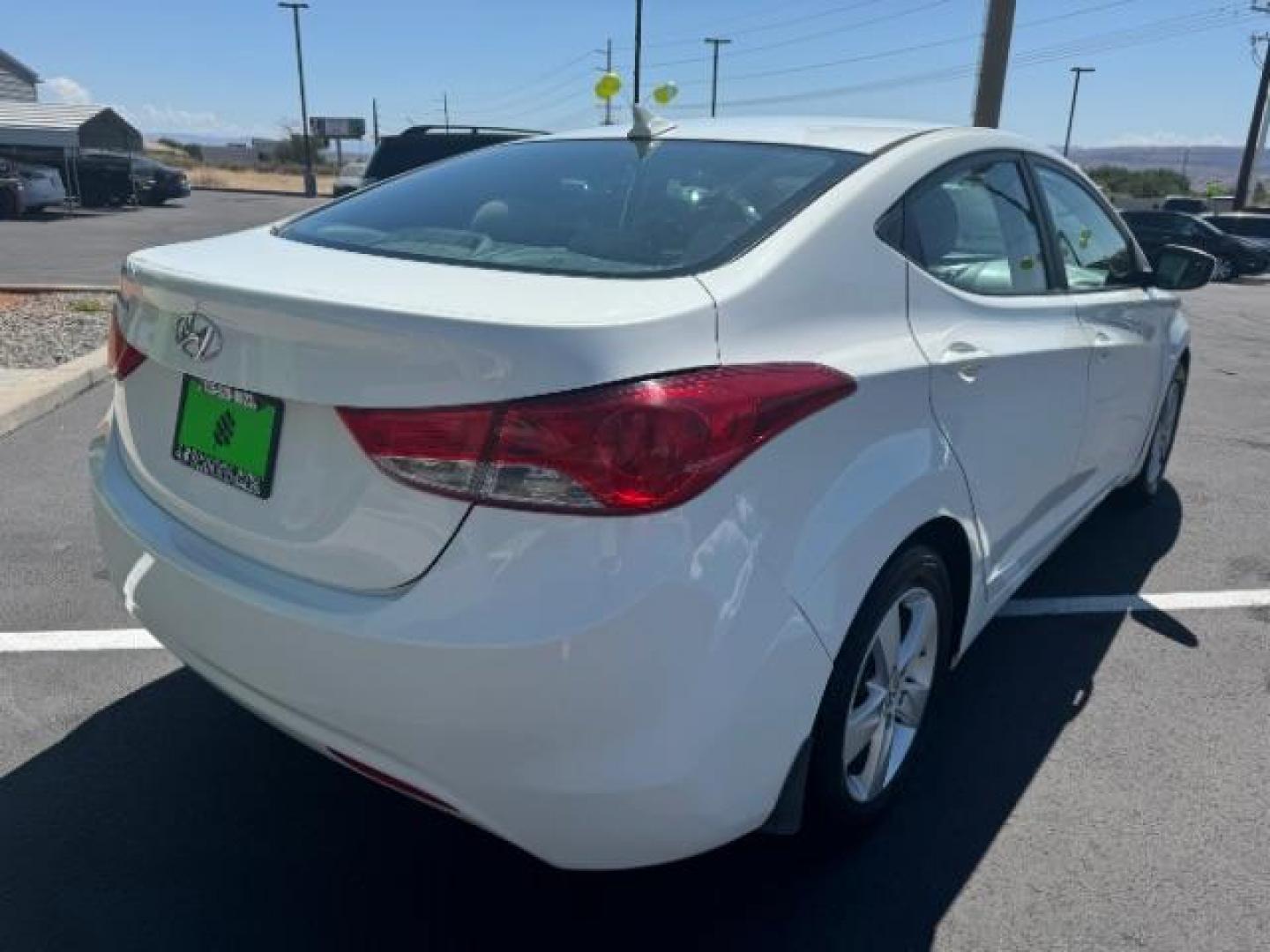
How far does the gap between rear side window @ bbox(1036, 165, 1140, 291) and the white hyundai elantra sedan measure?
0.90 m

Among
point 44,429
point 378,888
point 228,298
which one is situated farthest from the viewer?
point 44,429

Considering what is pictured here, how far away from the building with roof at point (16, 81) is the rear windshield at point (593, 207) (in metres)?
60.2

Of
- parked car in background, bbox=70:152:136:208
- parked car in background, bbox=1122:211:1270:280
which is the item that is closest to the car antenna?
parked car in background, bbox=1122:211:1270:280

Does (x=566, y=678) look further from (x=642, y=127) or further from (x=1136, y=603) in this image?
(x=1136, y=603)

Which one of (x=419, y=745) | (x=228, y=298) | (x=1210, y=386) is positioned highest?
(x=228, y=298)

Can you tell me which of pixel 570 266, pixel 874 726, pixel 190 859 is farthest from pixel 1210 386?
pixel 190 859

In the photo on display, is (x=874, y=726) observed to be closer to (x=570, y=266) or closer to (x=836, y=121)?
(x=570, y=266)

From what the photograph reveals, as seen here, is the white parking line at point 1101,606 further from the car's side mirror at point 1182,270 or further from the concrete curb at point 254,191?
the concrete curb at point 254,191

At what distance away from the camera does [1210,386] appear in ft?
27.8

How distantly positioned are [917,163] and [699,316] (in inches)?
40.7

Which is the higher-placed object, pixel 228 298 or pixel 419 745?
pixel 228 298

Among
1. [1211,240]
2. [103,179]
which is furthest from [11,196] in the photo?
[1211,240]

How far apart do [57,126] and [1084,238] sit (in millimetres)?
35644

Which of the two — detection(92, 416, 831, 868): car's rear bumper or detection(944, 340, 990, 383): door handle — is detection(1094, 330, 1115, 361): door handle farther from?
detection(92, 416, 831, 868): car's rear bumper
